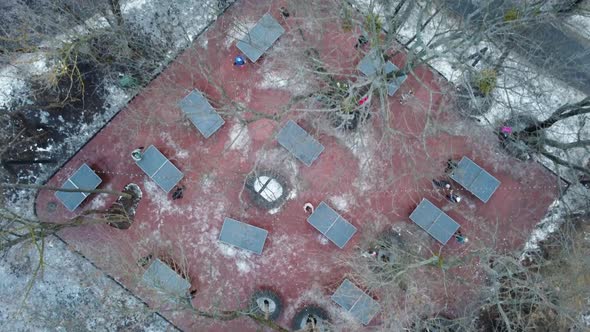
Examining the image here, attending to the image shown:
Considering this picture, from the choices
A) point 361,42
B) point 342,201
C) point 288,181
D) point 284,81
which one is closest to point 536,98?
point 361,42

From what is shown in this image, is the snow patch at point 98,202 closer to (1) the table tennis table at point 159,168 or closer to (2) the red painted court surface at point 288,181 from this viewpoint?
(2) the red painted court surface at point 288,181

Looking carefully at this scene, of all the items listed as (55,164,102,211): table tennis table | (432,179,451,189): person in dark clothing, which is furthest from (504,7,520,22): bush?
(55,164,102,211): table tennis table

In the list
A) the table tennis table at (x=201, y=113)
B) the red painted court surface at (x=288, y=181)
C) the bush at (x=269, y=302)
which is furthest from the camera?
the red painted court surface at (x=288, y=181)

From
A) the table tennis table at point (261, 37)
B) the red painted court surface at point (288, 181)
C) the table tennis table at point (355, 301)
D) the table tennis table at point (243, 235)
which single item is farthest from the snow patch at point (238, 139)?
the table tennis table at point (355, 301)

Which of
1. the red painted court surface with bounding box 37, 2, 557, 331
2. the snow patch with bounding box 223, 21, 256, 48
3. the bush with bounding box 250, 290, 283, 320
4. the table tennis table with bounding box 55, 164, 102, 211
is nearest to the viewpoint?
the table tennis table with bounding box 55, 164, 102, 211

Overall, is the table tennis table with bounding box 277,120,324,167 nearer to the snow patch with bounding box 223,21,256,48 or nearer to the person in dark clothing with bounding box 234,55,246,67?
the person in dark clothing with bounding box 234,55,246,67

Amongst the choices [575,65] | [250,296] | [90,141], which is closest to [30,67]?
[90,141]

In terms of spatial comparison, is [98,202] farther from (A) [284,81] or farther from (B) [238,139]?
(A) [284,81]

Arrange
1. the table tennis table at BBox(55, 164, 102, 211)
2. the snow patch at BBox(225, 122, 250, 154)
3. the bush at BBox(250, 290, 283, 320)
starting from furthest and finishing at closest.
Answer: the snow patch at BBox(225, 122, 250, 154) → the bush at BBox(250, 290, 283, 320) → the table tennis table at BBox(55, 164, 102, 211)
